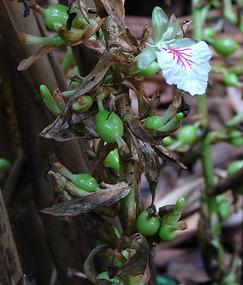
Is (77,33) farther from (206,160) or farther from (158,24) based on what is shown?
(206,160)

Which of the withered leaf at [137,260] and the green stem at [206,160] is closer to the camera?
the withered leaf at [137,260]

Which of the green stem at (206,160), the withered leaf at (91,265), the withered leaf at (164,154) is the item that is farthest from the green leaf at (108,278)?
the green stem at (206,160)

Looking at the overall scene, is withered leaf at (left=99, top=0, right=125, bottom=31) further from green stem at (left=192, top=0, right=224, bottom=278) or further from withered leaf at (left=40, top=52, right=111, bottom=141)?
green stem at (left=192, top=0, right=224, bottom=278)

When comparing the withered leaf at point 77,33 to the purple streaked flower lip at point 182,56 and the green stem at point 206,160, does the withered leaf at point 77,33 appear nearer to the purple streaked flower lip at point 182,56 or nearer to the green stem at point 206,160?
the purple streaked flower lip at point 182,56

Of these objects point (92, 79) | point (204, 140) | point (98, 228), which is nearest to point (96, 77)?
point (92, 79)

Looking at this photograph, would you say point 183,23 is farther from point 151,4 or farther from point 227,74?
point 151,4

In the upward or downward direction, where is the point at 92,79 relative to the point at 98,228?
upward

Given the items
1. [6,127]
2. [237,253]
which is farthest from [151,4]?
[6,127]
